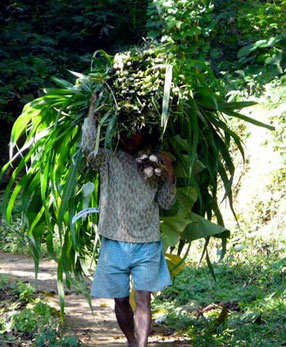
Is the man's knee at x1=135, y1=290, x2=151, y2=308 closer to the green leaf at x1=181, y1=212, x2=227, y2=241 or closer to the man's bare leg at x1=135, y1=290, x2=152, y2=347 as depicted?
the man's bare leg at x1=135, y1=290, x2=152, y2=347

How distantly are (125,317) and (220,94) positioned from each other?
2.50 meters

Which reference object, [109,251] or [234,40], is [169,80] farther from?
[234,40]

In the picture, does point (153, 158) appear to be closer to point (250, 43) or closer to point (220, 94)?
point (220, 94)

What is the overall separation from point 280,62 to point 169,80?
208 inches

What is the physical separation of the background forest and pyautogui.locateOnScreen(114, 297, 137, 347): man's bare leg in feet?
0.98

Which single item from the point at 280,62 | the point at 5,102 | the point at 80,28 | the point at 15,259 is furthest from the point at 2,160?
the point at 280,62

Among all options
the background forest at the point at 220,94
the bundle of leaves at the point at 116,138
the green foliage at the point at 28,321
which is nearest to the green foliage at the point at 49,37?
the background forest at the point at 220,94

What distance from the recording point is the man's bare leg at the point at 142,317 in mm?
4168

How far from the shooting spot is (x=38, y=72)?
10445mm

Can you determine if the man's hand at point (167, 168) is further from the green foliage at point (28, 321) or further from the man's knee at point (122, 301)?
the green foliage at point (28, 321)

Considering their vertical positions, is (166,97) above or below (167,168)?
above

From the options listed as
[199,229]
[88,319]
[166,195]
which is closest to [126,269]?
[166,195]

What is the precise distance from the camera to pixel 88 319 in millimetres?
5480

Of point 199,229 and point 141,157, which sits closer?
point 141,157
